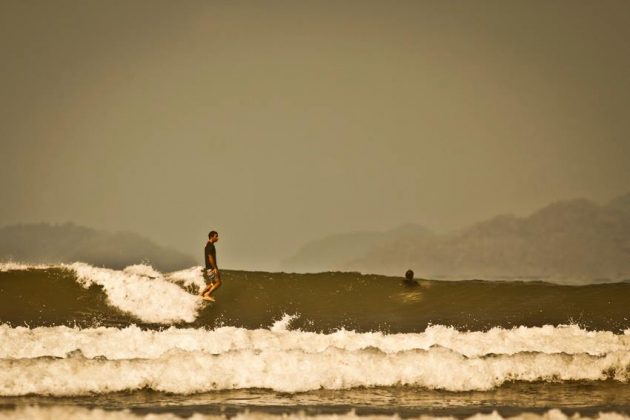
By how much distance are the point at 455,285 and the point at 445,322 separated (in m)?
2.22

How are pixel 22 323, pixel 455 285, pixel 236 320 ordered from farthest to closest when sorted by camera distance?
pixel 455 285 → pixel 236 320 → pixel 22 323

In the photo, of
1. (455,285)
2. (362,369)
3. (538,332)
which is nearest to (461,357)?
(362,369)

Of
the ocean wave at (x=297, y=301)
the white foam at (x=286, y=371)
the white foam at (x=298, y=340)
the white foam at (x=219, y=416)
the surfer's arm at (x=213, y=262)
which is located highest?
the surfer's arm at (x=213, y=262)

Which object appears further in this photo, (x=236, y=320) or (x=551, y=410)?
(x=236, y=320)

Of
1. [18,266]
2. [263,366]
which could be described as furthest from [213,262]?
[263,366]

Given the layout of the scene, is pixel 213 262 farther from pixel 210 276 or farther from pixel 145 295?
pixel 145 295

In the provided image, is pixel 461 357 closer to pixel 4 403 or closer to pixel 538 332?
pixel 538 332

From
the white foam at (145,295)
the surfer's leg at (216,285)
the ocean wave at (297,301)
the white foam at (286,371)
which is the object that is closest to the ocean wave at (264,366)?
the white foam at (286,371)

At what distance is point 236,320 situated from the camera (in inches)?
445

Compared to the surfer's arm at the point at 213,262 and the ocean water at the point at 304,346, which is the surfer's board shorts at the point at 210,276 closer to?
the surfer's arm at the point at 213,262

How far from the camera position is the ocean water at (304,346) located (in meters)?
6.77

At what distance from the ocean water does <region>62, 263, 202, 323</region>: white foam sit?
0.9 inches

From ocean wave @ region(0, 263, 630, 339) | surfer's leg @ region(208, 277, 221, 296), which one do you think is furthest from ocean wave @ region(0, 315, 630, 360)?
surfer's leg @ region(208, 277, 221, 296)

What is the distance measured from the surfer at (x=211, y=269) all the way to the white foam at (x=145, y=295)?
212mm
